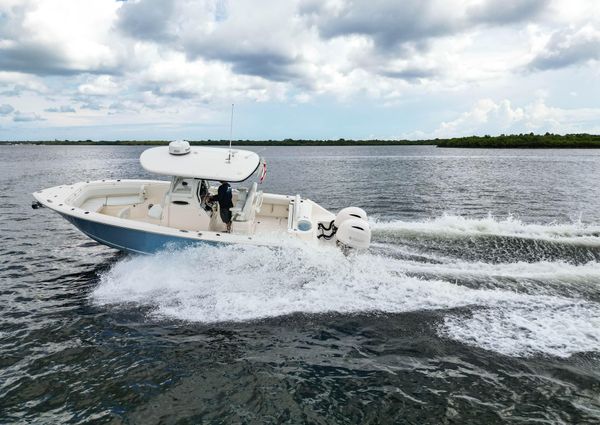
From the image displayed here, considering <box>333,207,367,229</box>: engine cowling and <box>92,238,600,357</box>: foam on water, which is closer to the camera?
<box>92,238,600,357</box>: foam on water

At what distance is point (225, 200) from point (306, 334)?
4195mm

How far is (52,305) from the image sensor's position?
29.2 ft

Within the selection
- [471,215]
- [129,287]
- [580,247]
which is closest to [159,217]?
[129,287]

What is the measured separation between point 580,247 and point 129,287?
12.2m

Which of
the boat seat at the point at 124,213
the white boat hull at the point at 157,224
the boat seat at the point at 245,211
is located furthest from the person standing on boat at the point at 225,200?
the boat seat at the point at 124,213

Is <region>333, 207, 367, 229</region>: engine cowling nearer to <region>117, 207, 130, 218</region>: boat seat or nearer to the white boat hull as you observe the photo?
the white boat hull

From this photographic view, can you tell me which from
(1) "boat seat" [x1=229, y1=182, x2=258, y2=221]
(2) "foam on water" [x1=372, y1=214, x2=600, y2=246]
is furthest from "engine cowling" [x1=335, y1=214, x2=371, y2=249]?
(2) "foam on water" [x1=372, y1=214, x2=600, y2=246]

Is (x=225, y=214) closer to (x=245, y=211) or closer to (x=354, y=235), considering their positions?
(x=245, y=211)

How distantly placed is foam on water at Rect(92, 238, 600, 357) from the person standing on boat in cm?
130

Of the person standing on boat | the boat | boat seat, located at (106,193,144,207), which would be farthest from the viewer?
boat seat, located at (106,193,144,207)

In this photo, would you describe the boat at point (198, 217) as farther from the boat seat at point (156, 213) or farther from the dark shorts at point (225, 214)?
the dark shorts at point (225, 214)

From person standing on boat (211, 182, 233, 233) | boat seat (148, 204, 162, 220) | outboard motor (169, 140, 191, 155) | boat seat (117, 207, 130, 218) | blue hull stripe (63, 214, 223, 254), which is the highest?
outboard motor (169, 140, 191, 155)

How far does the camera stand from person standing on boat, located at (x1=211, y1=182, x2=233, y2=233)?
10320 millimetres

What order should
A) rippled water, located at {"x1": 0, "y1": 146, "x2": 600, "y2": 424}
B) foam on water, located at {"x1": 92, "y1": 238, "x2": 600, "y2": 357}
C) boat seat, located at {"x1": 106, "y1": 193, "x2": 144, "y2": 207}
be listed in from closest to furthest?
rippled water, located at {"x1": 0, "y1": 146, "x2": 600, "y2": 424}
foam on water, located at {"x1": 92, "y1": 238, "x2": 600, "y2": 357}
boat seat, located at {"x1": 106, "y1": 193, "x2": 144, "y2": 207}
